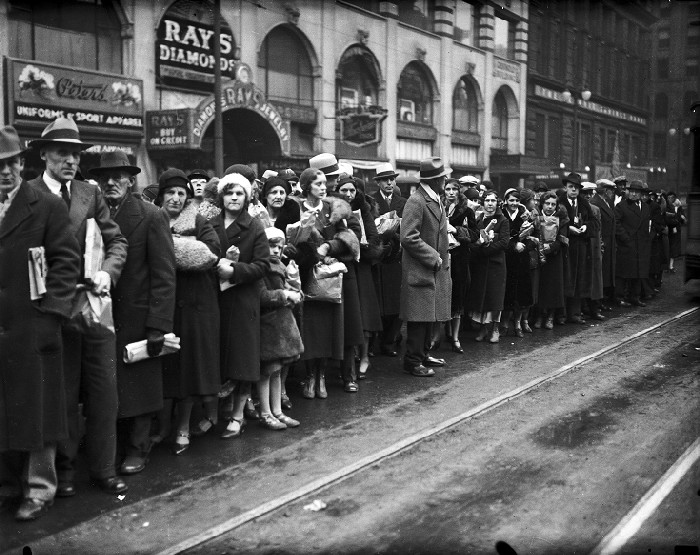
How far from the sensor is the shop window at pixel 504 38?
35156 mm

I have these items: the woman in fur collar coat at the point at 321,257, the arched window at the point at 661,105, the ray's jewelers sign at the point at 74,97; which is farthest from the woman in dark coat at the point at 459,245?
the arched window at the point at 661,105

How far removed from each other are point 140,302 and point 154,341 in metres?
0.29

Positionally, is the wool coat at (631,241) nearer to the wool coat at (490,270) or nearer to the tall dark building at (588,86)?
the wool coat at (490,270)

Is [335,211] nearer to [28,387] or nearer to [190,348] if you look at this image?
[190,348]

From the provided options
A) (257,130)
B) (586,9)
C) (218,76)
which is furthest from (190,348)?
(586,9)

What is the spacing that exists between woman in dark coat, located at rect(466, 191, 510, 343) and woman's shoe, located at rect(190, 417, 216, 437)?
4.86m

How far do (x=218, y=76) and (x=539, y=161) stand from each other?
68.4 ft

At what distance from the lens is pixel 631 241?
14.1 m

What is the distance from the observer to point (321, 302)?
24.1ft

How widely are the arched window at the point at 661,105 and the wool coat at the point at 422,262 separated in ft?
177

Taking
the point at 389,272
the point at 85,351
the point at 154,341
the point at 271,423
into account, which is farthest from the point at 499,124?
the point at 85,351

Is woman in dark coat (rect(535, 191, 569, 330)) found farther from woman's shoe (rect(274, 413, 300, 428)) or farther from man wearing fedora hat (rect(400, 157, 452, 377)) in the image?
woman's shoe (rect(274, 413, 300, 428))

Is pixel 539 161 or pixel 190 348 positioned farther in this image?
pixel 539 161

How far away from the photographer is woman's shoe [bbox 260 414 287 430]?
6426 millimetres
